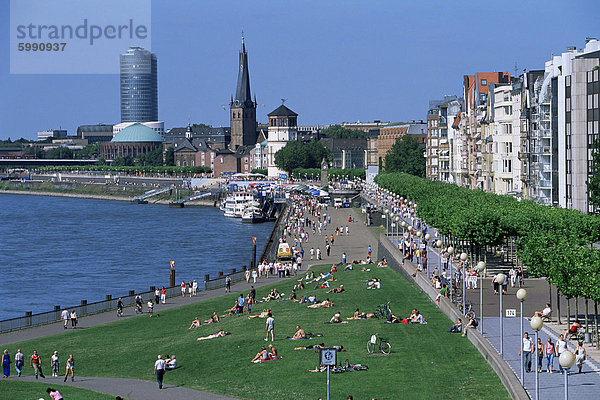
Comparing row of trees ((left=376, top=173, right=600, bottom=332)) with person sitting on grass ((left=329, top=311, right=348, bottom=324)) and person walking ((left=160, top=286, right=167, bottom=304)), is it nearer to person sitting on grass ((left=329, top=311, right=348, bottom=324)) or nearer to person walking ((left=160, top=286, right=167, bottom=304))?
person sitting on grass ((left=329, top=311, right=348, bottom=324))

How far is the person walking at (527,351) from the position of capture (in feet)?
105

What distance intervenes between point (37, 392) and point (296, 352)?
925cm

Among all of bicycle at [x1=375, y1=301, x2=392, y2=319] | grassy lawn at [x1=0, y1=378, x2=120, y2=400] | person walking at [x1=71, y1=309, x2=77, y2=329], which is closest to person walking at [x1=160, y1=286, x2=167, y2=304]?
person walking at [x1=71, y1=309, x2=77, y2=329]

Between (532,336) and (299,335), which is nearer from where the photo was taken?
(532,336)

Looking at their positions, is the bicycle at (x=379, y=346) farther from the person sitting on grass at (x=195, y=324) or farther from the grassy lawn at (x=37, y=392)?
the person sitting on grass at (x=195, y=324)

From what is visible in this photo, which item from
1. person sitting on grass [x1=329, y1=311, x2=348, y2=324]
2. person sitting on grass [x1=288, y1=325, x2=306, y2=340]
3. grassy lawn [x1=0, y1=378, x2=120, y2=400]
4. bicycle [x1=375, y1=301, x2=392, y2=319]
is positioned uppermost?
bicycle [x1=375, y1=301, x2=392, y2=319]

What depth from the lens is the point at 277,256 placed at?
8694 cm

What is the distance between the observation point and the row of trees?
37.6m

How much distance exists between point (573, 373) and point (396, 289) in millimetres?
22442

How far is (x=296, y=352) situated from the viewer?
3975cm

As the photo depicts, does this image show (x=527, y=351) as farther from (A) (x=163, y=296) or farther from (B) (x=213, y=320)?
(A) (x=163, y=296)

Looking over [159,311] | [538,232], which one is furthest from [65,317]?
[538,232]

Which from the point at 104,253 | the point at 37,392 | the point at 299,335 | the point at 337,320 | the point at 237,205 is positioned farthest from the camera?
the point at 237,205

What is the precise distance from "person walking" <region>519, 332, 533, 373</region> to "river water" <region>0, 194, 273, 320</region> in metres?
41.9
